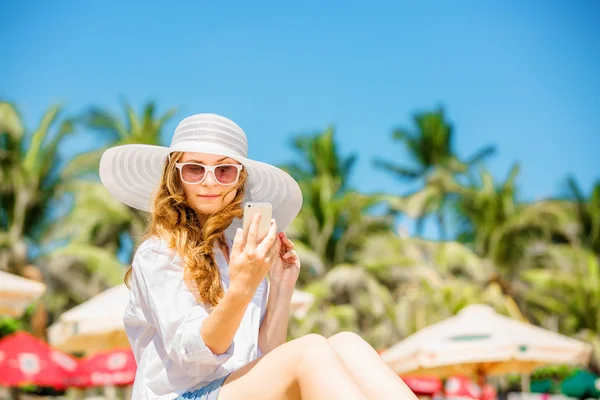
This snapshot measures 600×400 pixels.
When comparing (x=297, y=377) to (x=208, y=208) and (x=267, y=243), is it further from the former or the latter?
(x=208, y=208)

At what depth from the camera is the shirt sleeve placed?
6.41ft

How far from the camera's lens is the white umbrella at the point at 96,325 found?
7.30 m

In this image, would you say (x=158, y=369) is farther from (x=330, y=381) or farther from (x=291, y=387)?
(x=330, y=381)

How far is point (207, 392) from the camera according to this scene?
206 centimetres

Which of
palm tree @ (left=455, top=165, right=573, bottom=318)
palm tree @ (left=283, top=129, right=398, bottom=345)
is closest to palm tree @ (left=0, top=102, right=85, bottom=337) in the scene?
palm tree @ (left=283, top=129, right=398, bottom=345)

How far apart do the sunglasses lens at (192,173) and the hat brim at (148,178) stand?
14 cm

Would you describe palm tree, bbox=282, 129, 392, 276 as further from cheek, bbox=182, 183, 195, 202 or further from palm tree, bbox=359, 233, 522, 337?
cheek, bbox=182, 183, 195, 202

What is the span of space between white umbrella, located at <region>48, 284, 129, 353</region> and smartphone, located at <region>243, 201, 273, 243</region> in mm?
5507

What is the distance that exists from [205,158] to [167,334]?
0.67 metres

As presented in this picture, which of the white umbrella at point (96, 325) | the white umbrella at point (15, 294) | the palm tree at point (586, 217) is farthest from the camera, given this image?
the palm tree at point (586, 217)

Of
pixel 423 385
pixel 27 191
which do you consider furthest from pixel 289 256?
pixel 27 191

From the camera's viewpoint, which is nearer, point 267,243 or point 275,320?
point 267,243

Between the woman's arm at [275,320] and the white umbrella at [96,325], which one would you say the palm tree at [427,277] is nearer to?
the white umbrella at [96,325]

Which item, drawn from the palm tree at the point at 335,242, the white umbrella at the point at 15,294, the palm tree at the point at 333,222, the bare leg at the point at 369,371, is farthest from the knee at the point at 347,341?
the palm tree at the point at 333,222
